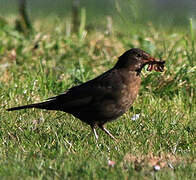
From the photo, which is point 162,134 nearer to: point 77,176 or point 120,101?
point 120,101

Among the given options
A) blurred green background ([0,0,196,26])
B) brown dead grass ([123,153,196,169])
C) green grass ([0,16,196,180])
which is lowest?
brown dead grass ([123,153,196,169])

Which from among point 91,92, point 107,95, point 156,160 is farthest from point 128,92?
point 156,160

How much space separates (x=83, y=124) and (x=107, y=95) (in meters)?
0.73

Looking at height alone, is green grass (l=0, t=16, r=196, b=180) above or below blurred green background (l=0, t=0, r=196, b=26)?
below

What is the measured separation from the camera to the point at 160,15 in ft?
37.3

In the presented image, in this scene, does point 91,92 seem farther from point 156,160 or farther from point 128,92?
point 156,160

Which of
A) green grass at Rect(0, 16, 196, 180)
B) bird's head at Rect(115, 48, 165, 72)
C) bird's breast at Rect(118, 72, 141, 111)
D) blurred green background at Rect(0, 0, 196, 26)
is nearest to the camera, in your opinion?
green grass at Rect(0, 16, 196, 180)

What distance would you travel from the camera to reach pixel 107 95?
502cm

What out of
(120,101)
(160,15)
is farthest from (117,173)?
(160,15)

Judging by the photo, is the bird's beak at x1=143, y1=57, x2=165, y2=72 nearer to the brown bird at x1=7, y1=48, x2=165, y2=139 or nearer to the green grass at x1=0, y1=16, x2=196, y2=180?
the brown bird at x1=7, y1=48, x2=165, y2=139

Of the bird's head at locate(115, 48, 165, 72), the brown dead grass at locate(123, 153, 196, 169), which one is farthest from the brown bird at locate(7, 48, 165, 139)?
the brown dead grass at locate(123, 153, 196, 169)

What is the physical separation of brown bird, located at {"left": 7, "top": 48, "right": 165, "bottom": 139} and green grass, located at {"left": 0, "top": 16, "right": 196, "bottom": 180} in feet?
0.61

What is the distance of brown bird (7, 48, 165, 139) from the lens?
4988 millimetres

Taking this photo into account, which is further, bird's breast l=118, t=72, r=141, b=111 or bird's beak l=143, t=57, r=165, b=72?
bird's beak l=143, t=57, r=165, b=72
